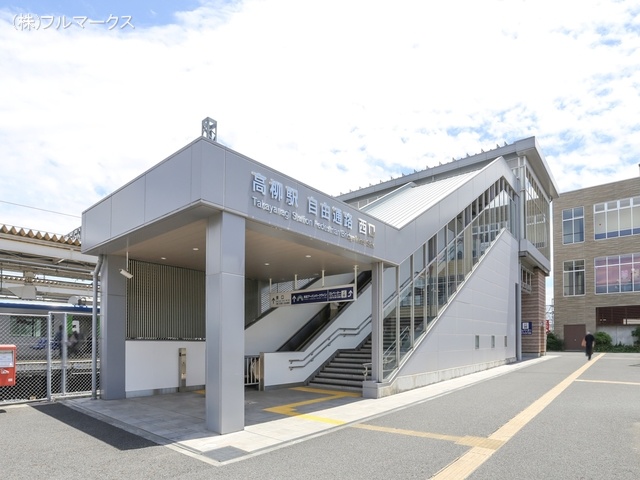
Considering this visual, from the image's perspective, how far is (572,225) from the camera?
44.1m

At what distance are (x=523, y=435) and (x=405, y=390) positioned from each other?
204 inches

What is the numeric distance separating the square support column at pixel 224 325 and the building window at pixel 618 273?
41090mm

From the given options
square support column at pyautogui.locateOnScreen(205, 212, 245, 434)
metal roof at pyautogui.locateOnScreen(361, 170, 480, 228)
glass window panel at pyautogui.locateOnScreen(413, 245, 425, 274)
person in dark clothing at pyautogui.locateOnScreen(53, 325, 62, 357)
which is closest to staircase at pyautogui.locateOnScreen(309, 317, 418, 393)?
glass window panel at pyautogui.locateOnScreen(413, 245, 425, 274)

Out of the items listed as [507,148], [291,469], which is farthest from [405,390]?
[507,148]

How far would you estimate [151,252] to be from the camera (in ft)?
37.4

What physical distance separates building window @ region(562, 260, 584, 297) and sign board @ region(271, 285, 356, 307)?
37.5m

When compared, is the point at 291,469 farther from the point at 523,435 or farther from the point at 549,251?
the point at 549,251

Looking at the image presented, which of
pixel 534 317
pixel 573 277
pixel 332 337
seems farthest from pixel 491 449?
pixel 573 277

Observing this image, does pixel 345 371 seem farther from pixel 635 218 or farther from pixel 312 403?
pixel 635 218

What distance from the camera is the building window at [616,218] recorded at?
3981cm

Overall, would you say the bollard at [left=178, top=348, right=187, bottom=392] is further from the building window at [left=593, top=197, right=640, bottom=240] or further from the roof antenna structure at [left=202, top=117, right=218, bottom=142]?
the building window at [left=593, top=197, right=640, bottom=240]

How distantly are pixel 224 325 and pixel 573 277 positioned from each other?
43.2 metres

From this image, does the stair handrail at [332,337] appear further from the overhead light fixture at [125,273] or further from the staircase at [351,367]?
the overhead light fixture at [125,273]

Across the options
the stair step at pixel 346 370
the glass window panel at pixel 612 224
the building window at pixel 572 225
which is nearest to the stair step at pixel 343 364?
the stair step at pixel 346 370
